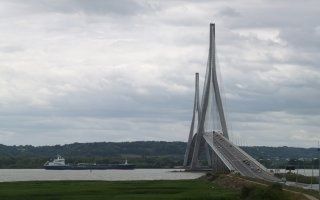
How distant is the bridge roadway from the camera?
99.1 m

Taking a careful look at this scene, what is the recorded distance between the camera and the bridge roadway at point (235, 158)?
325 feet

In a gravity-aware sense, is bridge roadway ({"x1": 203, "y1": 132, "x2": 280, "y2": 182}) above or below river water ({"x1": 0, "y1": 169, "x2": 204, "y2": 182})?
above

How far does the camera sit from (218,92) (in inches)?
4624

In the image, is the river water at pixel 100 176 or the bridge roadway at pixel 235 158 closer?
the bridge roadway at pixel 235 158

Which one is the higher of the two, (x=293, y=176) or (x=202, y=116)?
(x=202, y=116)

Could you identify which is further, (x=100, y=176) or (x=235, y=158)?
(x=100, y=176)

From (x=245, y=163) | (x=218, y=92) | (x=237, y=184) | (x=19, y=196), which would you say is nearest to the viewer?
(x=19, y=196)

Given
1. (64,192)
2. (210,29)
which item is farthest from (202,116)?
(64,192)

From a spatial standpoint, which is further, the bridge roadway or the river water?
the river water

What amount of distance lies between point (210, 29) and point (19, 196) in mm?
71047

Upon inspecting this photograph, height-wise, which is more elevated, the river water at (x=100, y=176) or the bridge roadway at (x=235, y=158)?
the bridge roadway at (x=235, y=158)

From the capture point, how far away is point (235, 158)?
11275 centimetres

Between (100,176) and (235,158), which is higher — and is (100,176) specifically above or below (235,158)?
below

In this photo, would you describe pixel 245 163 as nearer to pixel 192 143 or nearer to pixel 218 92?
pixel 218 92
